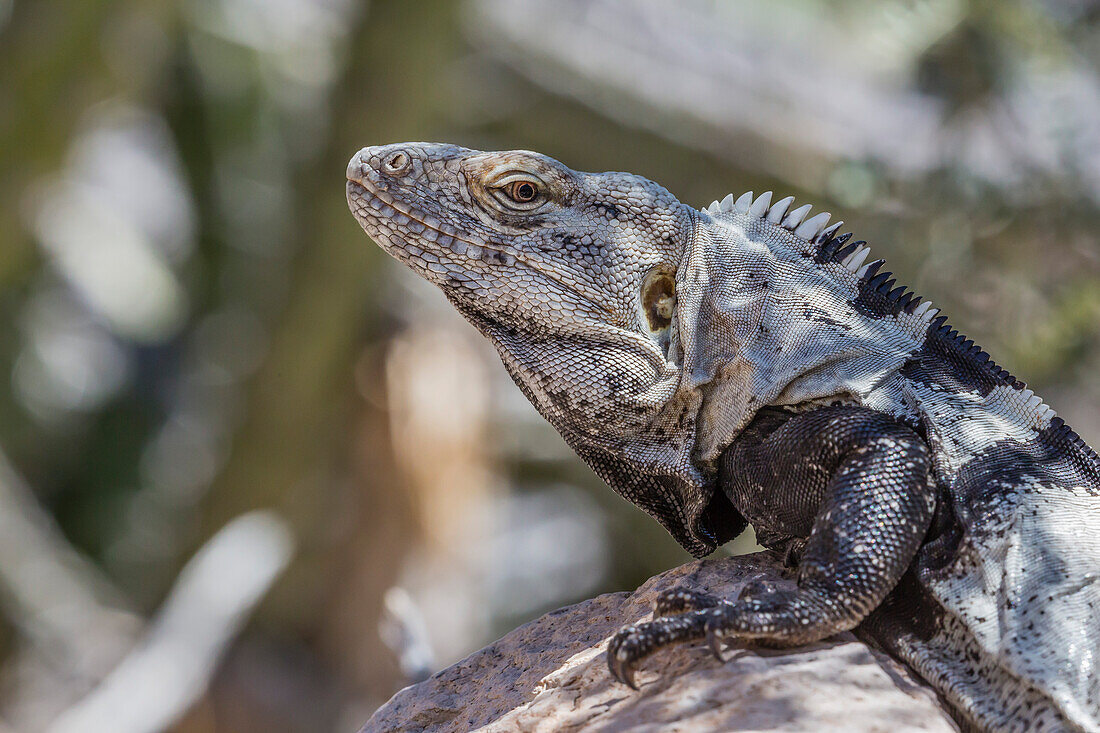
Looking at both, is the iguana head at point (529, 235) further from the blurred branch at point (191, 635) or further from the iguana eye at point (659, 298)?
the blurred branch at point (191, 635)

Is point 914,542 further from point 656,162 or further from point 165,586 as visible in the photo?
point 165,586

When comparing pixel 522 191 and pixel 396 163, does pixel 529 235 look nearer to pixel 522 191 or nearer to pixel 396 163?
pixel 522 191

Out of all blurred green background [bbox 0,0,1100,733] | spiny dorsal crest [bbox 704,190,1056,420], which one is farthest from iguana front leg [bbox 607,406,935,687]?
blurred green background [bbox 0,0,1100,733]

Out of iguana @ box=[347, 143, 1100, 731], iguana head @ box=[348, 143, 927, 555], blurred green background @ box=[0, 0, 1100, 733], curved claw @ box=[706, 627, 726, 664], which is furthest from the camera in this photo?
blurred green background @ box=[0, 0, 1100, 733]

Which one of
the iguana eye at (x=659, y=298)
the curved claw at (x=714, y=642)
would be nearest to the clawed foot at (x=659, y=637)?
the curved claw at (x=714, y=642)

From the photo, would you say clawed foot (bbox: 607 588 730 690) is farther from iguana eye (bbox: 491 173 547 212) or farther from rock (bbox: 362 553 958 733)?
iguana eye (bbox: 491 173 547 212)

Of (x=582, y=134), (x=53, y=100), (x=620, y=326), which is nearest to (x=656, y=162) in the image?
(x=582, y=134)
